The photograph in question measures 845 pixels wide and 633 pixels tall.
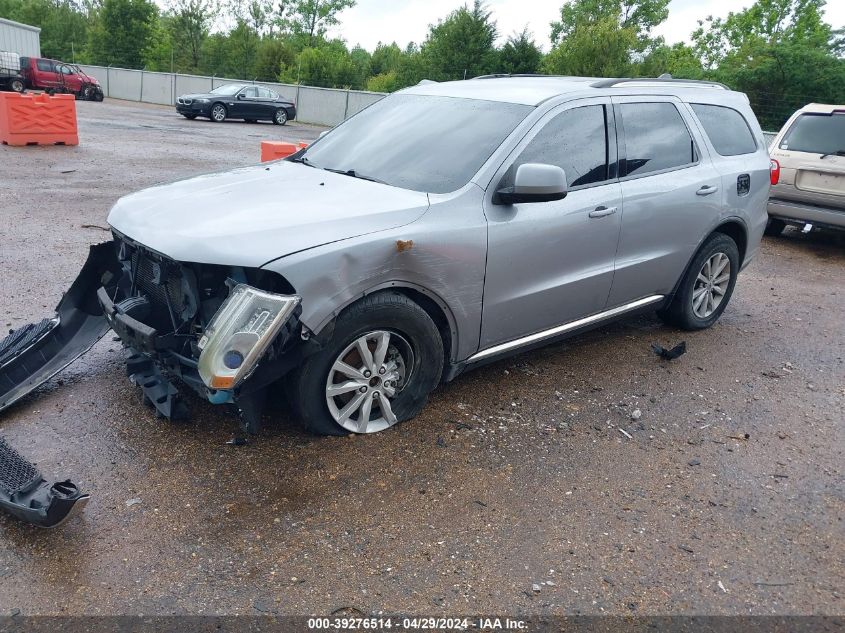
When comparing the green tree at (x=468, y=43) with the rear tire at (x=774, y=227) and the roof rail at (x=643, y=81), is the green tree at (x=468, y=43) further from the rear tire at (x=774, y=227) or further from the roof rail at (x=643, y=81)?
the roof rail at (x=643, y=81)

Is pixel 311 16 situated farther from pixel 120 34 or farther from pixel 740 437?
pixel 740 437

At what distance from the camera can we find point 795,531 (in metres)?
3.32

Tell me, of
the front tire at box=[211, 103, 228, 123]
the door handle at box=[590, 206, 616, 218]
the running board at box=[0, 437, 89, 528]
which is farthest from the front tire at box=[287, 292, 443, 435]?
the front tire at box=[211, 103, 228, 123]

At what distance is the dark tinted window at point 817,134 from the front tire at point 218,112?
20.6 meters

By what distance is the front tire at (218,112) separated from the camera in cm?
2538

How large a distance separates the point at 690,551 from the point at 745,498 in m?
0.63

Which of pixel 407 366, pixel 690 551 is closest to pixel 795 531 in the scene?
pixel 690 551

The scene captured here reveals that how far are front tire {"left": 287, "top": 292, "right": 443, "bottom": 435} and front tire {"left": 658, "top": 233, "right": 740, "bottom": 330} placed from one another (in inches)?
99.7

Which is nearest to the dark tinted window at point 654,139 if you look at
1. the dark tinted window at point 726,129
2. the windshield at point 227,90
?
the dark tinted window at point 726,129

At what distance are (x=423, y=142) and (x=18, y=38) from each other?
43.6 meters

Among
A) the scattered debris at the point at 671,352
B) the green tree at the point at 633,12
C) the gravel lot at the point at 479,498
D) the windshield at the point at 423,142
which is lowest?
the gravel lot at the point at 479,498

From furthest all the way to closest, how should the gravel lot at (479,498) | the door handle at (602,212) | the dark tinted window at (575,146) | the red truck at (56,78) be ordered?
the red truck at (56,78) < the door handle at (602,212) < the dark tinted window at (575,146) < the gravel lot at (479,498)

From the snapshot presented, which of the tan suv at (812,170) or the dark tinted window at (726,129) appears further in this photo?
the tan suv at (812,170)

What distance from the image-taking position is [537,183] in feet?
12.3
